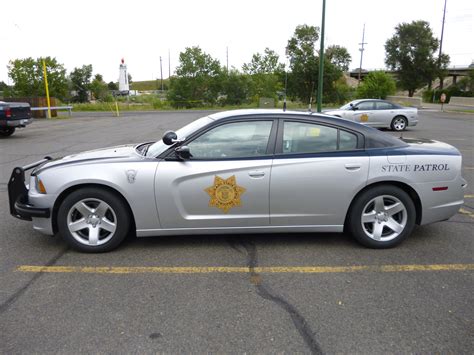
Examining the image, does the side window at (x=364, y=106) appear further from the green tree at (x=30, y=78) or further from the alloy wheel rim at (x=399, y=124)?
the green tree at (x=30, y=78)

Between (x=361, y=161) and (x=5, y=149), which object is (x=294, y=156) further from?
(x=5, y=149)

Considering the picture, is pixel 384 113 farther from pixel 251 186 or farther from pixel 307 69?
pixel 307 69

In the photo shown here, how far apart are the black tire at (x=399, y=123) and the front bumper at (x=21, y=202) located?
15.8m

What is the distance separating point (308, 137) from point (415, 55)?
65685mm

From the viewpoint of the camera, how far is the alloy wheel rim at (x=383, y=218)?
418 cm

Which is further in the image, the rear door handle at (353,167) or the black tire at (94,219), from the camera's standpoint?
the rear door handle at (353,167)

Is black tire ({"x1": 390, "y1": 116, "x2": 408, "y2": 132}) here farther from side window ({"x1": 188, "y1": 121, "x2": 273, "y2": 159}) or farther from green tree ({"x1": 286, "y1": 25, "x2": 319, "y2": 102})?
green tree ({"x1": 286, "y1": 25, "x2": 319, "y2": 102})

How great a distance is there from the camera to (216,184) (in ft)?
13.0

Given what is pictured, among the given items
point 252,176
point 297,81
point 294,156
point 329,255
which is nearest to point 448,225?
point 329,255

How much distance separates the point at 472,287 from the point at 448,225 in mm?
1769

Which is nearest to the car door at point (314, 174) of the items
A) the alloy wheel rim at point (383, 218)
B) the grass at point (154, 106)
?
the alloy wheel rim at point (383, 218)

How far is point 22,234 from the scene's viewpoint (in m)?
4.64

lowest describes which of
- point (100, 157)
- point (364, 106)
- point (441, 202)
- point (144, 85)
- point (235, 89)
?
point (441, 202)

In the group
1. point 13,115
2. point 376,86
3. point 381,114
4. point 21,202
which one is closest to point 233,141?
point 21,202
